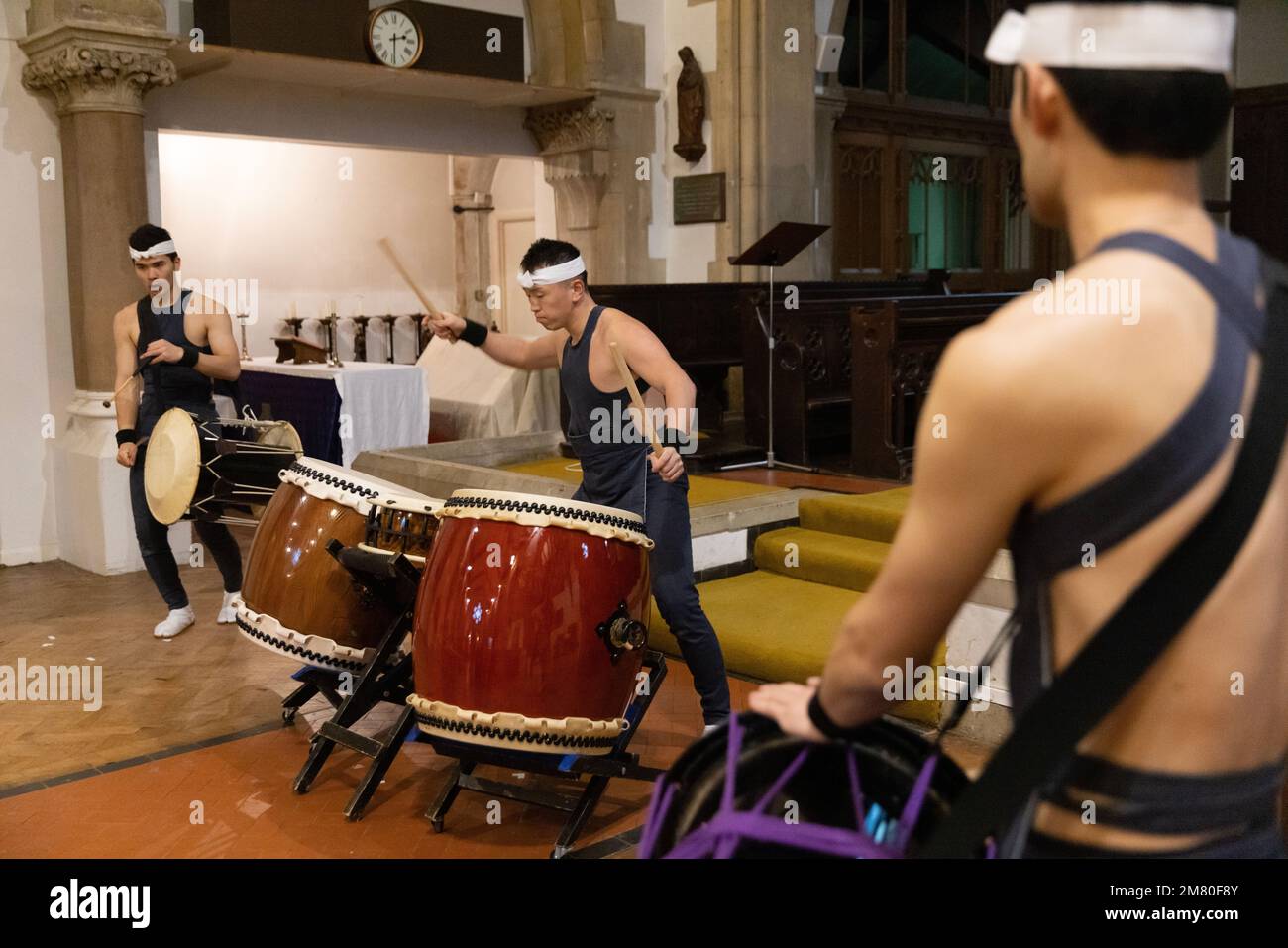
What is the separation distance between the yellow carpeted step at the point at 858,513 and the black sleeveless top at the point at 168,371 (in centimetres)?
301

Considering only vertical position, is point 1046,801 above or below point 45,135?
below

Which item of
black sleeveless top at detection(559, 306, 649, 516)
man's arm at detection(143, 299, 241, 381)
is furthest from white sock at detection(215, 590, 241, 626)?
black sleeveless top at detection(559, 306, 649, 516)

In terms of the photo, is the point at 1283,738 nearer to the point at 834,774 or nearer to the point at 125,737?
the point at 834,774

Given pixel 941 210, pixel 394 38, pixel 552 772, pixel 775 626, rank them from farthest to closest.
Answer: pixel 941 210, pixel 394 38, pixel 775 626, pixel 552 772

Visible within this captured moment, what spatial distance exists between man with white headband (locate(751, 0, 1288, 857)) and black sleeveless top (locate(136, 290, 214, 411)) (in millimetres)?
5153

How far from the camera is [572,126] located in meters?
10.8

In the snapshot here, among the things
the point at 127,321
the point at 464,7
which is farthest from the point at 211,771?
the point at 464,7

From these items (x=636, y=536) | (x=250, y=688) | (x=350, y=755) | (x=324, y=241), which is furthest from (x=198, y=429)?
(x=324, y=241)

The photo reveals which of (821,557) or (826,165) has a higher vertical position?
(826,165)

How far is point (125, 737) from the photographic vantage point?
4.80m

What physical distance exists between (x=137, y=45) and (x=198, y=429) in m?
3.66

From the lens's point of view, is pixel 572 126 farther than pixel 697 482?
Yes

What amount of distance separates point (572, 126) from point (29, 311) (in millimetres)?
4625

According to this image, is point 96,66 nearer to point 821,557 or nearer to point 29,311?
point 29,311
